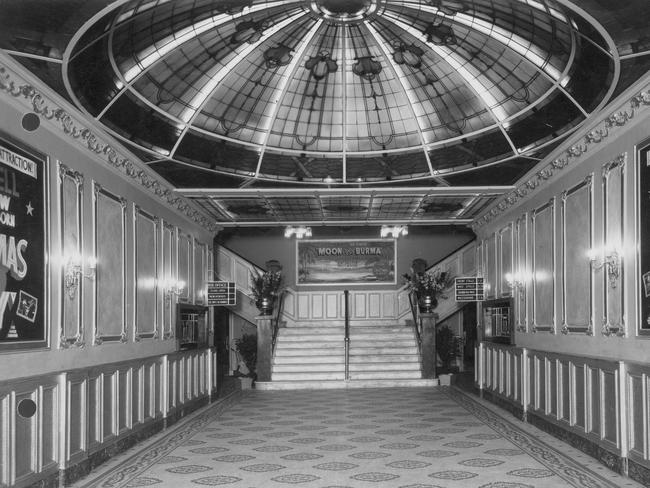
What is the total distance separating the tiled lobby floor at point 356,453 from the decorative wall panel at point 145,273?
1.43 metres

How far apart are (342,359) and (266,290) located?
219 centimetres

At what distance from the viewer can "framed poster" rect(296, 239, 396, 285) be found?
20703mm

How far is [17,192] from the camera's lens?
6617 millimetres

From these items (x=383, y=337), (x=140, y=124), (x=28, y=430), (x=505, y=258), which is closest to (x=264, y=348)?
(x=383, y=337)

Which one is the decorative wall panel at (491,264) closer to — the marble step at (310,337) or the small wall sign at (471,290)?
the small wall sign at (471,290)

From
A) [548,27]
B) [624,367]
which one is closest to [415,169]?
[548,27]

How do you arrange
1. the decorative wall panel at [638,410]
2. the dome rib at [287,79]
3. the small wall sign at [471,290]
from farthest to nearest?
the small wall sign at [471,290] → the dome rib at [287,79] → the decorative wall panel at [638,410]

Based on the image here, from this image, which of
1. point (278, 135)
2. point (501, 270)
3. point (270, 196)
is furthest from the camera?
point (501, 270)

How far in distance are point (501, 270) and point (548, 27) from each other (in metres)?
6.62

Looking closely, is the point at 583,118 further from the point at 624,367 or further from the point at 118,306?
the point at 118,306

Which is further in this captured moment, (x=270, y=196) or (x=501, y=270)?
(x=501, y=270)

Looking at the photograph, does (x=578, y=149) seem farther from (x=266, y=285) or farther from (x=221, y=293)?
(x=266, y=285)

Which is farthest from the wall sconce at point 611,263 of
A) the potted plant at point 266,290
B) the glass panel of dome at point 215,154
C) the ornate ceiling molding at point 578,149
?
the potted plant at point 266,290

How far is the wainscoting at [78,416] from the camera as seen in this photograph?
243 inches
